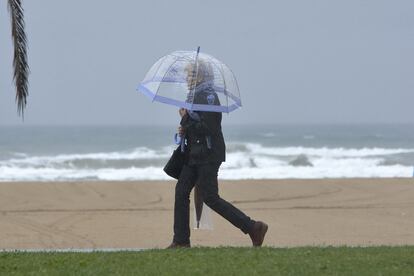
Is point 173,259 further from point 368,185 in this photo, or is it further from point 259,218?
point 368,185

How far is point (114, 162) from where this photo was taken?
42.0 m

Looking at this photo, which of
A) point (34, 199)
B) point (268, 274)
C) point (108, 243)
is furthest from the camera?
point (34, 199)

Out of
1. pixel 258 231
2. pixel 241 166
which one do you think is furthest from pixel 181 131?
pixel 241 166

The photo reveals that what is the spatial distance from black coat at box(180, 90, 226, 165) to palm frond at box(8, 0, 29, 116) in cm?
155

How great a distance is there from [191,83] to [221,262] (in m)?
1.96

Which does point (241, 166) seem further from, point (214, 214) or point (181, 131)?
point (181, 131)

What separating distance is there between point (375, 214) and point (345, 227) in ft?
5.55

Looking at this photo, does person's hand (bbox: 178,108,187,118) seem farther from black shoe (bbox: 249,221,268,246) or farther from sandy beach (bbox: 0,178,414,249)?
sandy beach (bbox: 0,178,414,249)

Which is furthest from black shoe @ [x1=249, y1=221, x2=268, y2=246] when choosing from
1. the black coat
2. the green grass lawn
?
the black coat

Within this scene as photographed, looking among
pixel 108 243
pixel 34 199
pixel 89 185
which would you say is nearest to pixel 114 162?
pixel 89 185

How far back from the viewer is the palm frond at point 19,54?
8367mm

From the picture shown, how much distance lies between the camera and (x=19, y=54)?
8523 millimetres

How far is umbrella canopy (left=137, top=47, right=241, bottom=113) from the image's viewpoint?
859cm

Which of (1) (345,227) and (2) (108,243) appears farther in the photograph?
(1) (345,227)
